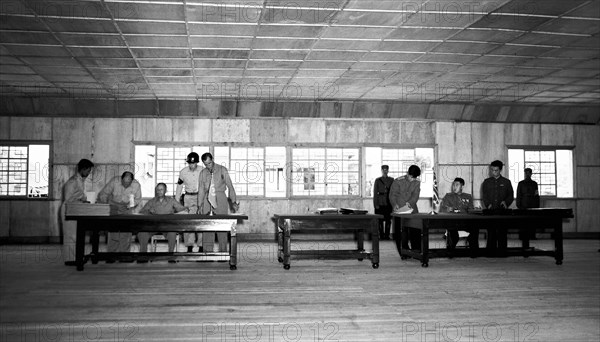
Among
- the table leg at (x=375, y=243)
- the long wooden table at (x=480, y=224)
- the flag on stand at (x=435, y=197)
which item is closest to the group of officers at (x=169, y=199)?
the table leg at (x=375, y=243)

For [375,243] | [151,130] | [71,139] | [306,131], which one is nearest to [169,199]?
[375,243]

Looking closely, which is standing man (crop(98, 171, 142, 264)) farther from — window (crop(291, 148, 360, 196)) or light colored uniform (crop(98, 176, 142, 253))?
window (crop(291, 148, 360, 196))

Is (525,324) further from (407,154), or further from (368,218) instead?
(407,154)

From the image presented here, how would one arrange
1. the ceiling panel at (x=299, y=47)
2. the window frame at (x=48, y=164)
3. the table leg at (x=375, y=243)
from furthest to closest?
the window frame at (x=48, y=164) → the table leg at (x=375, y=243) → the ceiling panel at (x=299, y=47)

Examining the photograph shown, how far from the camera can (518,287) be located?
5.84 metres

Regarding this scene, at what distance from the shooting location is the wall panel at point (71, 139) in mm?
11305

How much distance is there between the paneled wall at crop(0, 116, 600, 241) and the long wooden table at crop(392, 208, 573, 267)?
4.20 metres

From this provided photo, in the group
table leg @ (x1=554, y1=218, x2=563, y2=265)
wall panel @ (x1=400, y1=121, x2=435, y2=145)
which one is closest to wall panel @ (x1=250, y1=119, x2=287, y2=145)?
wall panel @ (x1=400, y1=121, x2=435, y2=145)

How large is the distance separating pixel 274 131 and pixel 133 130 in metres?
3.06

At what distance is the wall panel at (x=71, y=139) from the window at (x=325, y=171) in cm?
446

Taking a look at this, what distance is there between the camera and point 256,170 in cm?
1177

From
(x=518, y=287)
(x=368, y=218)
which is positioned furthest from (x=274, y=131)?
(x=518, y=287)

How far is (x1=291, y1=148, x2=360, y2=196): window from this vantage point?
1190 centimetres

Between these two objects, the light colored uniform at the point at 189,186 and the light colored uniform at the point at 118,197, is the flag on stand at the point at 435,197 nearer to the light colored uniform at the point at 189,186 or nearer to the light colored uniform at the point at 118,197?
the light colored uniform at the point at 189,186
